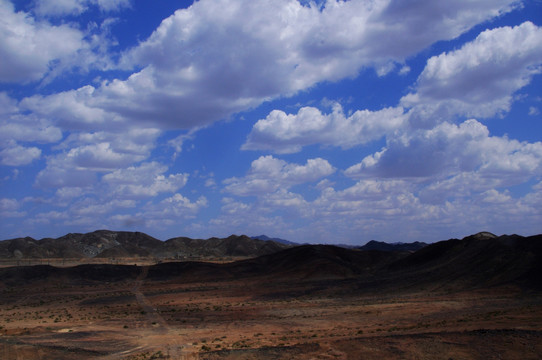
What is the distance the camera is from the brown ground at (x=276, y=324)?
18.4m

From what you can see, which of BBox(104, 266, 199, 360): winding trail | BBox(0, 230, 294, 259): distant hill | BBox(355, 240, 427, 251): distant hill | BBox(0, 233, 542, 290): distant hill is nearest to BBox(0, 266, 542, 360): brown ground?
BBox(104, 266, 199, 360): winding trail

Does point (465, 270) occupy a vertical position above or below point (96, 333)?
above

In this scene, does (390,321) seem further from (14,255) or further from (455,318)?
(14,255)

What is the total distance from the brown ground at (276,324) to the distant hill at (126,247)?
78.8 meters

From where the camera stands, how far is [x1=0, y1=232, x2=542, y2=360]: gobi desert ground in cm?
1919

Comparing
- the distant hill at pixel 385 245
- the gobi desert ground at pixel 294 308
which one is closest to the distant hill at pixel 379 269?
the gobi desert ground at pixel 294 308

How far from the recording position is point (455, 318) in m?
25.7

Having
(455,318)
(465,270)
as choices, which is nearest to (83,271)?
(465,270)

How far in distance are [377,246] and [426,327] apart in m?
154

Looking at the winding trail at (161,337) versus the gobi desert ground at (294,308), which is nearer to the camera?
the gobi desert ground at (294,308)

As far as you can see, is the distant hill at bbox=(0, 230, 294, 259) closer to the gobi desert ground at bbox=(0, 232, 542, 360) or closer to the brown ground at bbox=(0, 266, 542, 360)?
the gobi desert ground at bbox=(0, 232, 542, 360)

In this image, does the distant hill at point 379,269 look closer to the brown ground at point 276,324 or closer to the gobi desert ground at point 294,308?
the gobi desert ground at point 294,308

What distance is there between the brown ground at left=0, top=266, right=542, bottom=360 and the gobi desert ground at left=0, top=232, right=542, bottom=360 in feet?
0.27

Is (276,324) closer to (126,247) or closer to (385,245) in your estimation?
(126,247)
